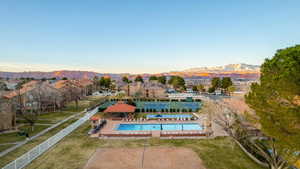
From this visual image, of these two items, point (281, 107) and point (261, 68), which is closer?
point (281, 107)

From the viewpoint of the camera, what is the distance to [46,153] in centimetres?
1230

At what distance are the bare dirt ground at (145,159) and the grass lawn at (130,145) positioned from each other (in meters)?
0.68

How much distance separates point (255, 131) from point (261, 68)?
8414 mm

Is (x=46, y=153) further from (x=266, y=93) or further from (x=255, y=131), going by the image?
(x=255, y=131)

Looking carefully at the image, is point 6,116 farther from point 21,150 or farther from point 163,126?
point 163,126

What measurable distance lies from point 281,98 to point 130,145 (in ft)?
36.9

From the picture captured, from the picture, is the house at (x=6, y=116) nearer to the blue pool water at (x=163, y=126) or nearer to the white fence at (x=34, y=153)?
the white fence at (x=34, y=153)

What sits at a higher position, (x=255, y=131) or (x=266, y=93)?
(x=266, y=93)

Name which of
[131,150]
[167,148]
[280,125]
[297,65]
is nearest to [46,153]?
[131,150]

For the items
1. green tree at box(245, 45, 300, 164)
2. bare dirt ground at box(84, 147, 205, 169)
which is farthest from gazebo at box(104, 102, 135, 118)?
green tree at box(245, 45, 300, 164)

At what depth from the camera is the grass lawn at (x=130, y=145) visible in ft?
35.1

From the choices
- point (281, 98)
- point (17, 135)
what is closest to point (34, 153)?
point (17, 135)

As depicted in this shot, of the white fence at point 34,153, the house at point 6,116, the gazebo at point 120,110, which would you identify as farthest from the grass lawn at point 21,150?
the gazebo at point 120,110

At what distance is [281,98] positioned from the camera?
25.7ft
